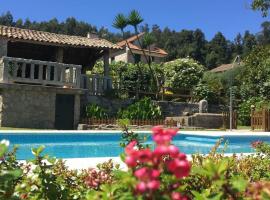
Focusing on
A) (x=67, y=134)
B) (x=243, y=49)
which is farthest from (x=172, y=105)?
(x=243, y=49)

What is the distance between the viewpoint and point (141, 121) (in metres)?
19.8

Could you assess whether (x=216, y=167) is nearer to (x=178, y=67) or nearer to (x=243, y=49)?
(x=178, y=67)

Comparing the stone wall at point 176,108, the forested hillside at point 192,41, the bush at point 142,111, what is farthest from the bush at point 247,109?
the forested hillside at point 192,41

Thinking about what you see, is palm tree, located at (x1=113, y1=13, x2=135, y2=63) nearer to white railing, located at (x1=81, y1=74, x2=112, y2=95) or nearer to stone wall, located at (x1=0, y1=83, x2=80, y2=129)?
white railing, located at (x1=81, y1=74, x2=112, y2=95)

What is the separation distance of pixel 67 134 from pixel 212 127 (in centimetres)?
1053

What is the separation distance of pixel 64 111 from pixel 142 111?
162 inches

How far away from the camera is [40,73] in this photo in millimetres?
17953

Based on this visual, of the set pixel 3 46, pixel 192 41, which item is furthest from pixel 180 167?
pixel 192 41

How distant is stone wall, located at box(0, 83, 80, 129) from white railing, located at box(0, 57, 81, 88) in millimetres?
379

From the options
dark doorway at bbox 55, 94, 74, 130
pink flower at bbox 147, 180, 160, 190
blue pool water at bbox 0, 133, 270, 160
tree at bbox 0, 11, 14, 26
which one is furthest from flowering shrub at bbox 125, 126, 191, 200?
tree at bbox 0, 11, 14, 26

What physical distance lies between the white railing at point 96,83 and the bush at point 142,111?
1652 mm

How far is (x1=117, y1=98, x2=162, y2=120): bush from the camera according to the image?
19969 millimetres

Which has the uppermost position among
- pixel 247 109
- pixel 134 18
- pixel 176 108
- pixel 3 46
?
pixel 134 18

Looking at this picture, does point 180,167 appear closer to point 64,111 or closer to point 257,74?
point 64,111
